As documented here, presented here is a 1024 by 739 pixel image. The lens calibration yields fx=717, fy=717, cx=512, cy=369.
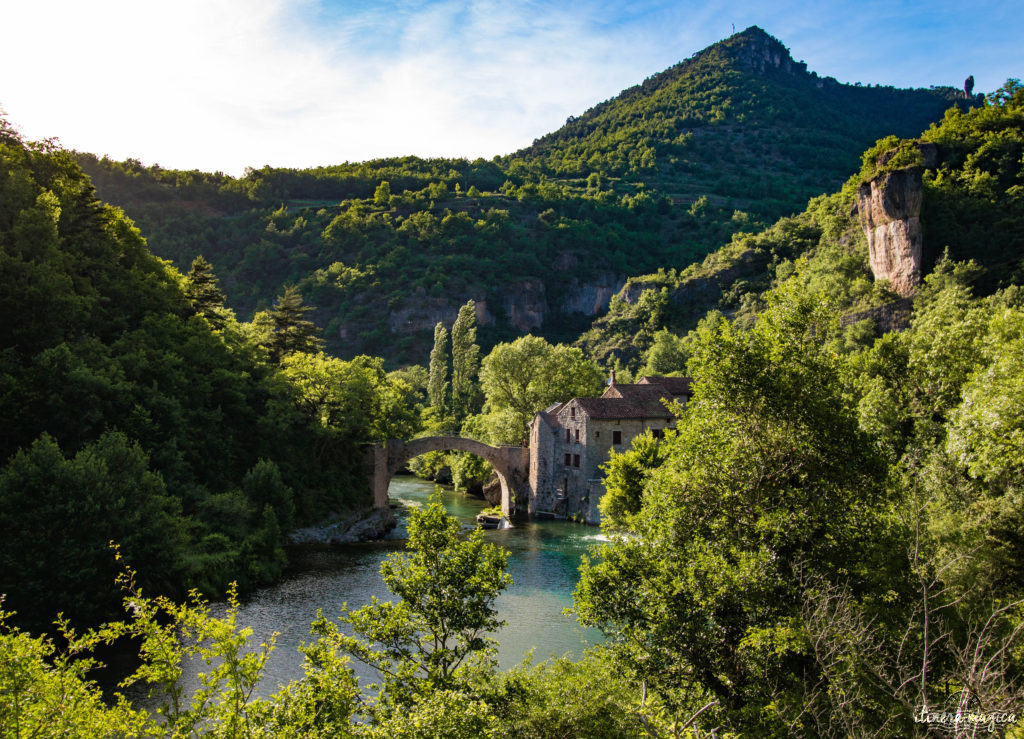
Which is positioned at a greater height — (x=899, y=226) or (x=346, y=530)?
(x=899, y=226)

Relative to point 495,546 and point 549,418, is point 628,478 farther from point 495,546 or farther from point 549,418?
point 495,546

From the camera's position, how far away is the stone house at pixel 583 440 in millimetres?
50750

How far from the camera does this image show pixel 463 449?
2147 inches

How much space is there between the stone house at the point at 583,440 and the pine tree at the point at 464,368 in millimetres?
19228

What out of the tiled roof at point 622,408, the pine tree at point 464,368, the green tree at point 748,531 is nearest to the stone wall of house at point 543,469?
the tiled roof at point 622,408

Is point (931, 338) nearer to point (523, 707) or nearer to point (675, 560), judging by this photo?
point (675, 560)

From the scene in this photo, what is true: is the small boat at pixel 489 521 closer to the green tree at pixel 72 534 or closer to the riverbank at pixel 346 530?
the riverbank at pixel 346 530

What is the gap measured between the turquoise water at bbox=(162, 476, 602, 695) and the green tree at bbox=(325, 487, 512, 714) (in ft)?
16.7

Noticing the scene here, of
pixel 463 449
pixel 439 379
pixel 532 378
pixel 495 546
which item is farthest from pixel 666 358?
pixel 495 546

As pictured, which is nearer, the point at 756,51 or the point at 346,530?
the point at 346,530

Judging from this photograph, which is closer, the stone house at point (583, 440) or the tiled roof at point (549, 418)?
the stone house at point (583, 440)

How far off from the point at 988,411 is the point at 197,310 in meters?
44.3

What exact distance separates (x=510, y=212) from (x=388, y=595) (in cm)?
10811

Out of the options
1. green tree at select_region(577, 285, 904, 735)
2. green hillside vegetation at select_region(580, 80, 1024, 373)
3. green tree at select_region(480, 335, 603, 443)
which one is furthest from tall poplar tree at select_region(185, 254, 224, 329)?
green tree at select_region(577, 285, 904, 735)
